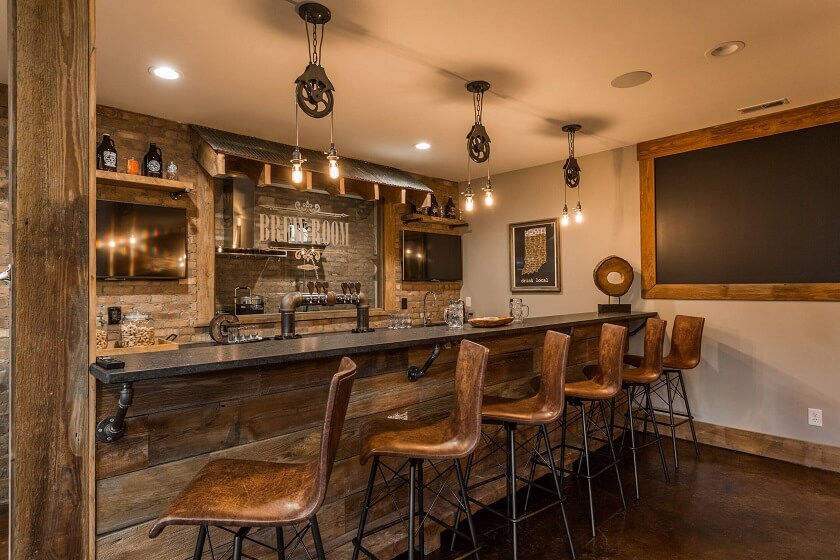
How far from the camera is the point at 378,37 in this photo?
2.63 m

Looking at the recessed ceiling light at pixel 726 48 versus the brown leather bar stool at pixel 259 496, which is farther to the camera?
the recessed ceiling light at pixel 726 48

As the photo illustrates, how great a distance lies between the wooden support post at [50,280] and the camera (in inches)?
56.9

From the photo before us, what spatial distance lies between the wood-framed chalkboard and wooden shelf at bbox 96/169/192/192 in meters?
4.05

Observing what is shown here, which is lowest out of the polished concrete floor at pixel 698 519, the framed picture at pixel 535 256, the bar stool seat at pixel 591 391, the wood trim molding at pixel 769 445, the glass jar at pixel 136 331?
the polished concrete floor at pixel 698 519

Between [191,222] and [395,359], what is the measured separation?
94.0 inches

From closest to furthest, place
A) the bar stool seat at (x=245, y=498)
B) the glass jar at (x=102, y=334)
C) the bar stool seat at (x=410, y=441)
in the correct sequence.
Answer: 1. the bar stool seat at (x=245, y=498)
2. the bar stool seat at (x=410, y=441)
3. the glass jar at (x=102, y=334)

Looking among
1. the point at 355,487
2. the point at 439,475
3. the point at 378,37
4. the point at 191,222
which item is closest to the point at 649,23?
the point at 378,37

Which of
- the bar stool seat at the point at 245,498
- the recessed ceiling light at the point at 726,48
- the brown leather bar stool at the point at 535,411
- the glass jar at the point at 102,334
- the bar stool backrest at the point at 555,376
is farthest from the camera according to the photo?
the glass jar at the point at 102,334

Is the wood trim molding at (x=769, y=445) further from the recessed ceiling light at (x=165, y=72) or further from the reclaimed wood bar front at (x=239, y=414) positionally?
the recessed ceiling light at (x=165, y=72)

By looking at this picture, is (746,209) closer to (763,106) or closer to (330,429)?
(763,106)

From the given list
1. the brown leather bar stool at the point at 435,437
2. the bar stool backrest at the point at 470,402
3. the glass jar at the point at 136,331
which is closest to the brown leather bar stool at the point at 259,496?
the brown leather bar stool at the point at 435,437

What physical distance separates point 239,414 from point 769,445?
4094mm

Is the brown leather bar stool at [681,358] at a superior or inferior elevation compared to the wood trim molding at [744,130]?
inferior

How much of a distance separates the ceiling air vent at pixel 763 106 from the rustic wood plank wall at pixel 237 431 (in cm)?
310
